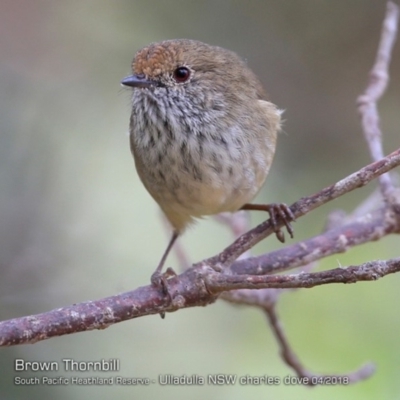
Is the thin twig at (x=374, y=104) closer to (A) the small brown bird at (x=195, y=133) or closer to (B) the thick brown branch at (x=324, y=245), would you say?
(B) the thick brown branch at (x=324, y=245)

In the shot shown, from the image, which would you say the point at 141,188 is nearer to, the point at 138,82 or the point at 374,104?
the point at 138,82

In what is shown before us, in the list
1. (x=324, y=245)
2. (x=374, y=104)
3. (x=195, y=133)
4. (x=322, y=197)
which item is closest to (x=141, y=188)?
(x=195, y=133)

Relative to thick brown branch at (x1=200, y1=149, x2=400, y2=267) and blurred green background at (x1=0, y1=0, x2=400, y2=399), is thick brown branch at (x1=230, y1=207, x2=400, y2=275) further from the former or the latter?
blurred green background at (x1=0, y1=0, x2=400, y2=399)

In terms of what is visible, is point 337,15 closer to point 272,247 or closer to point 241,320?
point 272,247

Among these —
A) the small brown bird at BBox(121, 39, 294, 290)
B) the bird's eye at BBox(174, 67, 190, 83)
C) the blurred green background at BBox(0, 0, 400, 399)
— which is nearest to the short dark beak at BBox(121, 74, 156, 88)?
the small brown bird at BBox(121, 39, 294, 290)

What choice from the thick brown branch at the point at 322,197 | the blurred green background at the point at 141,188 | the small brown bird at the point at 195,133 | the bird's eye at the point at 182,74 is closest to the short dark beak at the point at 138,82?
the small brown bird at the point at 195,133
